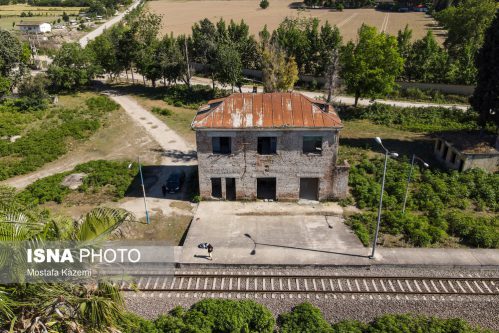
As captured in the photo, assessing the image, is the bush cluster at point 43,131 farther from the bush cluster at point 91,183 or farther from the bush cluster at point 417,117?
the bush cluster at point 417,117

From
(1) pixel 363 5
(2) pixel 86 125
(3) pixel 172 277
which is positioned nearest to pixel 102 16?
(1) pixel 363 5

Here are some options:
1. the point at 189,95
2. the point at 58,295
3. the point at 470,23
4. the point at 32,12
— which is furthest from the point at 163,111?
the point at 32,12

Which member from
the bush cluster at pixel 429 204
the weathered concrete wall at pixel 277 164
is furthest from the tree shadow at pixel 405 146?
the weathered concrete wall at pixel 277 164

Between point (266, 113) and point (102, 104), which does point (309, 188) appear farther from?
point (102, 104)

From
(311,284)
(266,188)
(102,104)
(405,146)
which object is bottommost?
(311,284)

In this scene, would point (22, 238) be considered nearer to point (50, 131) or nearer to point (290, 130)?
point (290, 130)

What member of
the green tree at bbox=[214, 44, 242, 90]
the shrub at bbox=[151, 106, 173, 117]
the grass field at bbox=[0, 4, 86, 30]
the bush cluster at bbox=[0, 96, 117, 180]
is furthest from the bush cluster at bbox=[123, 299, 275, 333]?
the grass field at bbox=[0, 4, 86, 30]

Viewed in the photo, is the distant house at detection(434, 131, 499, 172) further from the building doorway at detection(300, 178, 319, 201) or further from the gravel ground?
the gravel ground
